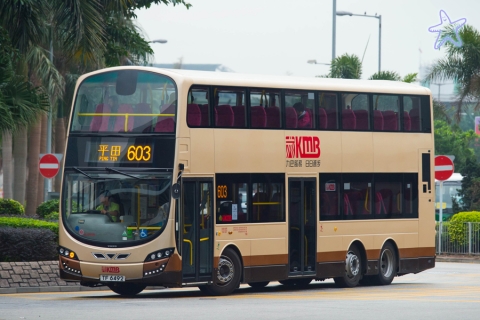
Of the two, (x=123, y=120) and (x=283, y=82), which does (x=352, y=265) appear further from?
(x=123, y=120)

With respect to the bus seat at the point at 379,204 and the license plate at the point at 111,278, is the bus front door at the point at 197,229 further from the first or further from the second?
the bus seat at the point at 379,204

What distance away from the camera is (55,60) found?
43.5 metres

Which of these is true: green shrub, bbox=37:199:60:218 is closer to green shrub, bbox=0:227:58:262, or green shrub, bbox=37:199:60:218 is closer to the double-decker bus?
green shrub, bbox=0:227:58:262

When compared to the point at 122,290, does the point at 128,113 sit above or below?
above

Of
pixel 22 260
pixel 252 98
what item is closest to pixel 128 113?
pixel 252 98

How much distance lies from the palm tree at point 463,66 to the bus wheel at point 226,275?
2832 cm

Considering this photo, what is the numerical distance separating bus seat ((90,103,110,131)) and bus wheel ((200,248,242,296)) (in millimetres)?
3198

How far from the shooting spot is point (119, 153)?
1953 cm

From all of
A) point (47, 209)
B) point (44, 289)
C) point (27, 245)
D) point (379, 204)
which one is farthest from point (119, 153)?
point (47, 209)

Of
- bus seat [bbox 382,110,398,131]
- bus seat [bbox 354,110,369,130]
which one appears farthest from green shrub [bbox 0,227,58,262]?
bus seat [bbox 382,110,398,131]

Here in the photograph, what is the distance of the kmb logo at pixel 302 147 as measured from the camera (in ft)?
71.5

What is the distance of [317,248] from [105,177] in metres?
5.09

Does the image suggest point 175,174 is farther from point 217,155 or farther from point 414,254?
point 414,254

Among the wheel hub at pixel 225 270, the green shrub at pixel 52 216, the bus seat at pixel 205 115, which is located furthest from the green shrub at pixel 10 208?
the bus seat at pixel 205 115
